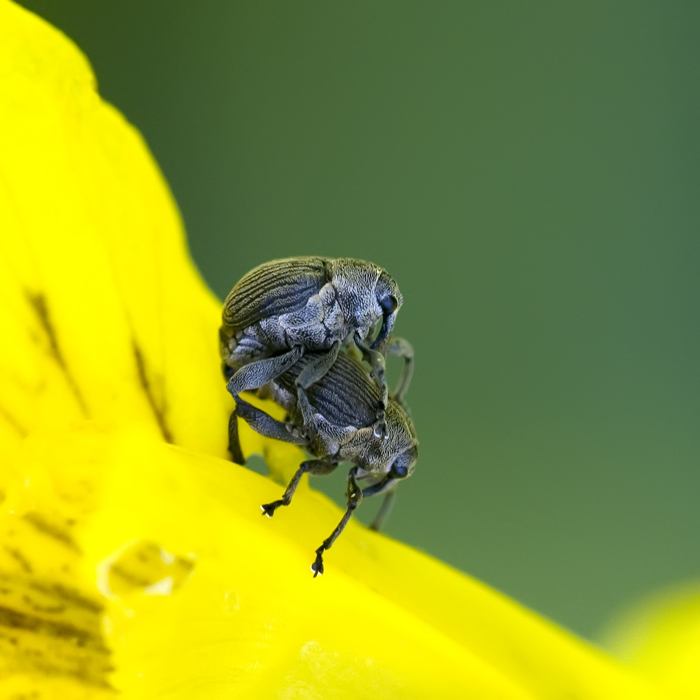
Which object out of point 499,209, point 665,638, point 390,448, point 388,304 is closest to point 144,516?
point 390,448

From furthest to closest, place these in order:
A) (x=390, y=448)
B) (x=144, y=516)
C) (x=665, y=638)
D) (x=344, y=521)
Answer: (x=665, y=638) < (x=390, y=448) < (x=344, y=521) < (x=144, y=516)

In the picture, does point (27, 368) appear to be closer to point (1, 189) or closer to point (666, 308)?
point (1, 189)

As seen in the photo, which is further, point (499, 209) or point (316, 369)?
point (499, 209)

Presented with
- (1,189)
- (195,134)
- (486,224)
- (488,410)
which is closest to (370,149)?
(486,224)

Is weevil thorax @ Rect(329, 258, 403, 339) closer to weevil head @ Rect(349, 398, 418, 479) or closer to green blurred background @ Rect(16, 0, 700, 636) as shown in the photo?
weevil head @ Rect(349, 398, 418, 479)

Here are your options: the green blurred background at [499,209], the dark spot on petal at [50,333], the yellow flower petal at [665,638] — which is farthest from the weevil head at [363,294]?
the green blurred background at [499,209]

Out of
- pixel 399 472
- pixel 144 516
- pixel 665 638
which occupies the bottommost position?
pixel 665 638

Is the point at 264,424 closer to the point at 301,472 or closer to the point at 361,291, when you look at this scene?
the point at 301,472

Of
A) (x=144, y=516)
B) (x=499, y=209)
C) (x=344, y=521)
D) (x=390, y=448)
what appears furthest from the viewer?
(x=499, y=209)

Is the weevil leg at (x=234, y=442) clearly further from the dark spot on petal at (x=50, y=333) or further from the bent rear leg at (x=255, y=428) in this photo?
the dark spot on petal at (x=50, y=333)
